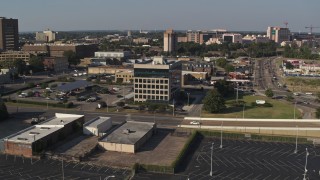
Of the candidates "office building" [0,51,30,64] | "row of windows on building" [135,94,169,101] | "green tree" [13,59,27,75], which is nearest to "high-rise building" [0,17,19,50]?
"office building" [0,51,30,64]

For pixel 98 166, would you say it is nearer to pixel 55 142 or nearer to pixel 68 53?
pixel 55 142

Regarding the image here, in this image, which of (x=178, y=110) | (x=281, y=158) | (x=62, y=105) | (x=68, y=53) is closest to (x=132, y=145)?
(x=281, y=158)

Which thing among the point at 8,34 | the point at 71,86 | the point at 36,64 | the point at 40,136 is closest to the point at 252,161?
the point at 40,136

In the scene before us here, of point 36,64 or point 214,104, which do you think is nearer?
point 214,104

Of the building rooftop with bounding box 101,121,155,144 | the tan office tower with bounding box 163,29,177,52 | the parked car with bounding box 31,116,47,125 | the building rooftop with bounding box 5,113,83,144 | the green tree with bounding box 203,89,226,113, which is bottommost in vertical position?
the parked car with bounding box 31,116,47,125

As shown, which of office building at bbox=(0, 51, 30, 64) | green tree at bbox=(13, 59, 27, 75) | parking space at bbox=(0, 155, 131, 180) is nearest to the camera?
parking space at bbox=(0, 155, 131, 180)

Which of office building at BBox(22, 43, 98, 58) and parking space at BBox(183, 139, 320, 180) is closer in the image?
parking space at BBox(183, 139, 320, 180)

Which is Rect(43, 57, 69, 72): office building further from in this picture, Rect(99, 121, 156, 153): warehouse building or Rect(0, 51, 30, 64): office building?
Rect(99, 121, 156, 153): warehouse building

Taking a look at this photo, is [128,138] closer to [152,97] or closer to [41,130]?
[41,130]
